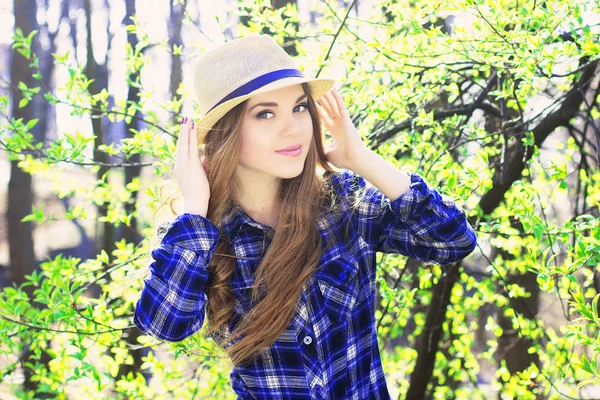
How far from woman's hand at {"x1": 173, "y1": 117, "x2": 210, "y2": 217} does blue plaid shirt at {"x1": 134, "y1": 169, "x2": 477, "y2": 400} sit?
6cm

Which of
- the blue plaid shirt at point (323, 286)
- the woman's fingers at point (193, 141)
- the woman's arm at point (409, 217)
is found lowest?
the blue plaid shirt at point (323, 286)

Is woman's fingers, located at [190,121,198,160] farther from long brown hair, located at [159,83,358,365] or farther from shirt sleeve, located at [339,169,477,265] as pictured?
shirt sleeve, located at [339,169,477,265]

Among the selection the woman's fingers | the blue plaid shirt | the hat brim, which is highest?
the hat brim

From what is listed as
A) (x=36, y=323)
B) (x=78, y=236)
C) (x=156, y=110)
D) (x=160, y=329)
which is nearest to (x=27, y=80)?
(x=156, y=110)

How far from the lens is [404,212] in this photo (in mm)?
1934

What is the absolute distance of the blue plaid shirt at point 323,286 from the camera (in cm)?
182

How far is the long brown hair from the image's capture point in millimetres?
1890

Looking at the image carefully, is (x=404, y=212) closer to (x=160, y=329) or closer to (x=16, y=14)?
(x=160, y=329)

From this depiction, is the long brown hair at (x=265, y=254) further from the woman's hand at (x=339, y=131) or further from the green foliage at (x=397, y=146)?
the green foliage at (x=397, y=146)

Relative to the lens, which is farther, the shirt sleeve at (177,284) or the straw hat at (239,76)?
the straw hat at (239,76)

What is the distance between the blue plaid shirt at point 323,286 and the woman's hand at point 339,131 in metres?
0.14

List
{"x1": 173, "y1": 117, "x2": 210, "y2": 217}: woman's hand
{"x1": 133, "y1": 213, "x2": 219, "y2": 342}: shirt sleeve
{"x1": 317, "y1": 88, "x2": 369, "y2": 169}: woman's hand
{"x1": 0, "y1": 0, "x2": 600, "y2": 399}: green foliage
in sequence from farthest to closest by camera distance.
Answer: {"x1": 0, "y1": 0, "x2": 600, "y2": 399}: green foliage
{"x1": 317, "y1": 88, "x2": 369, "y2": 169}: woman's hand
{"x1": 173, "y1": 117, "x2": 210, "y2": 217}: woman's hand
{"x1": 133, "y1": 213, "x2": 219, "y2": 342}: shirt sleeve

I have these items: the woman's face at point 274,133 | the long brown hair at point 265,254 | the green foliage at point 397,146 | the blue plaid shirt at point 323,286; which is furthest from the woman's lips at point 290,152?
the green foliage at point 397,146

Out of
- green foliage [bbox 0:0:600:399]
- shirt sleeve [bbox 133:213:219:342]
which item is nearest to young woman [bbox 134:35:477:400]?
shirt sleeve [bbox 133:213:219:342]
